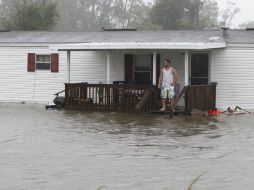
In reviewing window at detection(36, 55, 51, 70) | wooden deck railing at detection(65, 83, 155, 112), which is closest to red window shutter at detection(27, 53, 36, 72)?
window at detection(36, 55, 51, 70)

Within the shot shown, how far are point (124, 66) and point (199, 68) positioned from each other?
2990 mm

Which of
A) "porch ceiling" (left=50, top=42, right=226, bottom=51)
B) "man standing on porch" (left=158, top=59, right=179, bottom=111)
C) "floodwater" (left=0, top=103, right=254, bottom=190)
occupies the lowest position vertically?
"floodwater" (left=0, top=103, right=254, bottom=190)

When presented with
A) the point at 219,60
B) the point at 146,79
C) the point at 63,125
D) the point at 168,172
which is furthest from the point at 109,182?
the point at 146,79

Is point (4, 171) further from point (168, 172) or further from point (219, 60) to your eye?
point (219, 60)

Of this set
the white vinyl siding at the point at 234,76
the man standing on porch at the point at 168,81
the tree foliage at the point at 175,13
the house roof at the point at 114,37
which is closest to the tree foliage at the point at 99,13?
the tree foliage at the point at 175,13

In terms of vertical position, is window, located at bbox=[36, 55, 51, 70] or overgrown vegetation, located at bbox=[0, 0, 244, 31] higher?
overgrown vegetation, located at bbox=[0, 0, 244, 31]

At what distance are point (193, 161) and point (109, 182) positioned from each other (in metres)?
2.28

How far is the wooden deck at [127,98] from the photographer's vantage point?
20.0 m

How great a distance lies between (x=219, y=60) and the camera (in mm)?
22125

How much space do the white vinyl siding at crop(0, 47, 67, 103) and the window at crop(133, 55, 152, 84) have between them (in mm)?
2853

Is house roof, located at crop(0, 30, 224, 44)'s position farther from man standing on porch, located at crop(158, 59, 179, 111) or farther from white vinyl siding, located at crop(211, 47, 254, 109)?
man standing on porch, located at crop(158, 59, 179, 111)

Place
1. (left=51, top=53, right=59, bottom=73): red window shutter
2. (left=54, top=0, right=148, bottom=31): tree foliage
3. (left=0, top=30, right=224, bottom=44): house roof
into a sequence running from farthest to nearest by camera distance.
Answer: (left=54, top=0, right=148, bottom=31): tree foliage → (left=51, top=53, right=59, bottom=73): red window shutter → (left=0, top=30, right=224, bottom=44): house roof

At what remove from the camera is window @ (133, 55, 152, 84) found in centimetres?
2400

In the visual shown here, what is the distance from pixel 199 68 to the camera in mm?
23219
